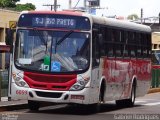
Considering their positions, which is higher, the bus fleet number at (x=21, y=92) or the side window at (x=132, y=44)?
the side window at (x=132, y=44)

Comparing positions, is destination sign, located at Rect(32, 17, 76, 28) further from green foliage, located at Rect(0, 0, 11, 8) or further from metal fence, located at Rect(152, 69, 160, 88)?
green foliage, located at Rect(0, 0, 11, 8)

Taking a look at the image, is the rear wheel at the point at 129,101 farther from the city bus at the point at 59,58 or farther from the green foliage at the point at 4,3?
the green foliage at the point at 4,3

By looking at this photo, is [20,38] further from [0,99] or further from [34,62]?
[0,99]

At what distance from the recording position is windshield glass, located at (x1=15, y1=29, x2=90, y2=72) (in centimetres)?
1897

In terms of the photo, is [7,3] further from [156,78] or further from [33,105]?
[33,105]

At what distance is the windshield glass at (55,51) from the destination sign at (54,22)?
24cm

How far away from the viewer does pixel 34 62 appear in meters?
19.2

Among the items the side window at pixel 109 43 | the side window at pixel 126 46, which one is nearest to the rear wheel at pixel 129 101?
the side window at pixel 126 46

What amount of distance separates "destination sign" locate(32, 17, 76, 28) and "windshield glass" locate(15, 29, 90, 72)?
24 cm

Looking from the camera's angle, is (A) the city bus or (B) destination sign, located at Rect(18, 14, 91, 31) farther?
(B) destination sign, located at Rect(18, 14, 91, 31)

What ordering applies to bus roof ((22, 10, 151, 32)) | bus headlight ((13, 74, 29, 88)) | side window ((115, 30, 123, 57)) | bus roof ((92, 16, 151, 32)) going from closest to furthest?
bus headlight ((13, 74, 29, 88)), bus roof ((22, 10, 151, 32)), bus roof ((92, 16, 151, 32)), side window ((115, 30, 123, 57))

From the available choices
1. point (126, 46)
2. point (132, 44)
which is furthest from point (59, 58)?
point (132, 44)

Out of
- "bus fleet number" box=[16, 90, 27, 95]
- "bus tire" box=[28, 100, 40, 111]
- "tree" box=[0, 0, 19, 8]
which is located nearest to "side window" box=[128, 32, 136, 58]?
"bus tire" box=[28, 100, 40, 111]

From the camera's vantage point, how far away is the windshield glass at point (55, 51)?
62.2ft
